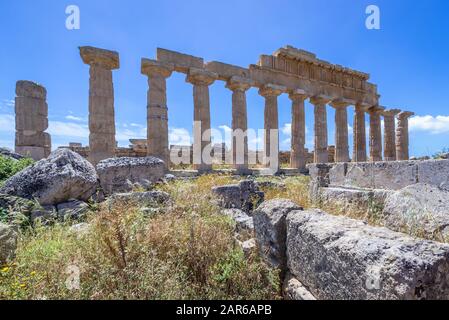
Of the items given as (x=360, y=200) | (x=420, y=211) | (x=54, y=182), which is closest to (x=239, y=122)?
(x=360, y=200)

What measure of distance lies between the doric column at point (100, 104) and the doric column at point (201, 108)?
3.89 meters

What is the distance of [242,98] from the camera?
595 inches

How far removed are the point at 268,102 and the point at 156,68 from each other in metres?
7.03

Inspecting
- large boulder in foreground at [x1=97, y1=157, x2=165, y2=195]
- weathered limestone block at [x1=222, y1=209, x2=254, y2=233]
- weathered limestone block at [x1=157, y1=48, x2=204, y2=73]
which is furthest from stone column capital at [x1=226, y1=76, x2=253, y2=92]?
weathered limestone block at [x1=222, y1=209, x2=254, y2=233]

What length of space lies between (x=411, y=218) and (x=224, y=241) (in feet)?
7.51

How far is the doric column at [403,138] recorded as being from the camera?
2125 cm

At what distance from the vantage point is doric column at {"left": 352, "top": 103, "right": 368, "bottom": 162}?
18.9 meters

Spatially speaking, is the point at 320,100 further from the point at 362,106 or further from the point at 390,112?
the point at 390,112

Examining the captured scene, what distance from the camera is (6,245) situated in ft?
9.24

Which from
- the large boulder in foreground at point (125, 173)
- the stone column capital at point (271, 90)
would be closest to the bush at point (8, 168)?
the large boulder in foreground at point (125, 173)

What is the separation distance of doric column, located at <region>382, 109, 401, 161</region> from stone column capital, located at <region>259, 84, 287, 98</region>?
10023 millimetres

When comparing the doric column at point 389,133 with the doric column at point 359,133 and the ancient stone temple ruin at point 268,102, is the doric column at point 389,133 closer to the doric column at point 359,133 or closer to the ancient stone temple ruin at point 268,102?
the ancient stone temple ruin at point 268,102
